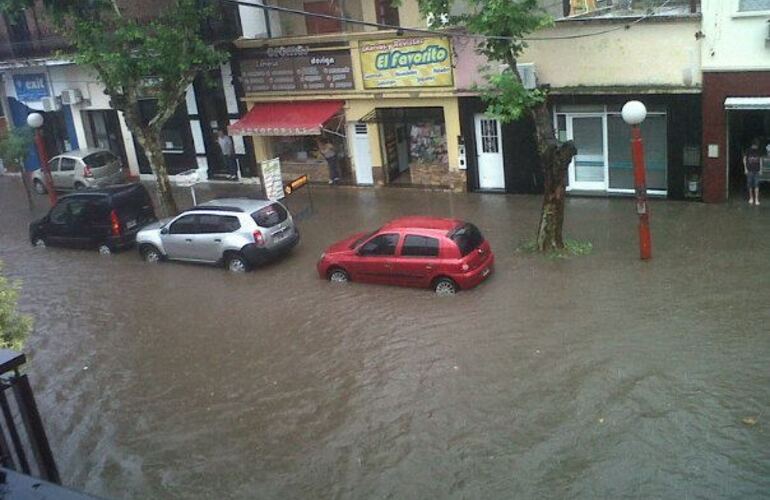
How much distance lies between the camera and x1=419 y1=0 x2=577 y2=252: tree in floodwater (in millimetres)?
14695

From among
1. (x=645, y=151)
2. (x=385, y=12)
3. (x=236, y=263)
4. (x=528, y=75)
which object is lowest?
(x=236, y=263)

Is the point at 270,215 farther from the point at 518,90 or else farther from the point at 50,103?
the point at 50,103

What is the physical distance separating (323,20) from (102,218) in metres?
8.66

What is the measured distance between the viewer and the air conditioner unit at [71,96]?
93.8 feet

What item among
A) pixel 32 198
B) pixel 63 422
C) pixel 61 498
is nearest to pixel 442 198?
pixel 63 422

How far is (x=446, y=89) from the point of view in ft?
67.7

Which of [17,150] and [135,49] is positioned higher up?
[135,49]

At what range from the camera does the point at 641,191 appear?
1497cm

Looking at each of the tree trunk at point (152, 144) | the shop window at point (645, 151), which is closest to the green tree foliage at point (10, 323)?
the tree trunk at point (152, 144)

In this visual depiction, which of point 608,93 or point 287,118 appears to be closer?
point 608,93

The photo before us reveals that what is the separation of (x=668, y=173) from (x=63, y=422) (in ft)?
45.3

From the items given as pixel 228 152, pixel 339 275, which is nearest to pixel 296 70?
pixel 228 152

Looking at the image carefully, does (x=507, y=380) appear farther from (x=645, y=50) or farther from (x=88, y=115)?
(x=88, y=115)

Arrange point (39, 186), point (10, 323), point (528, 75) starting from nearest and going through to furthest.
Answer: point (10, 323) < point (528, 75) < point (39, 186)
